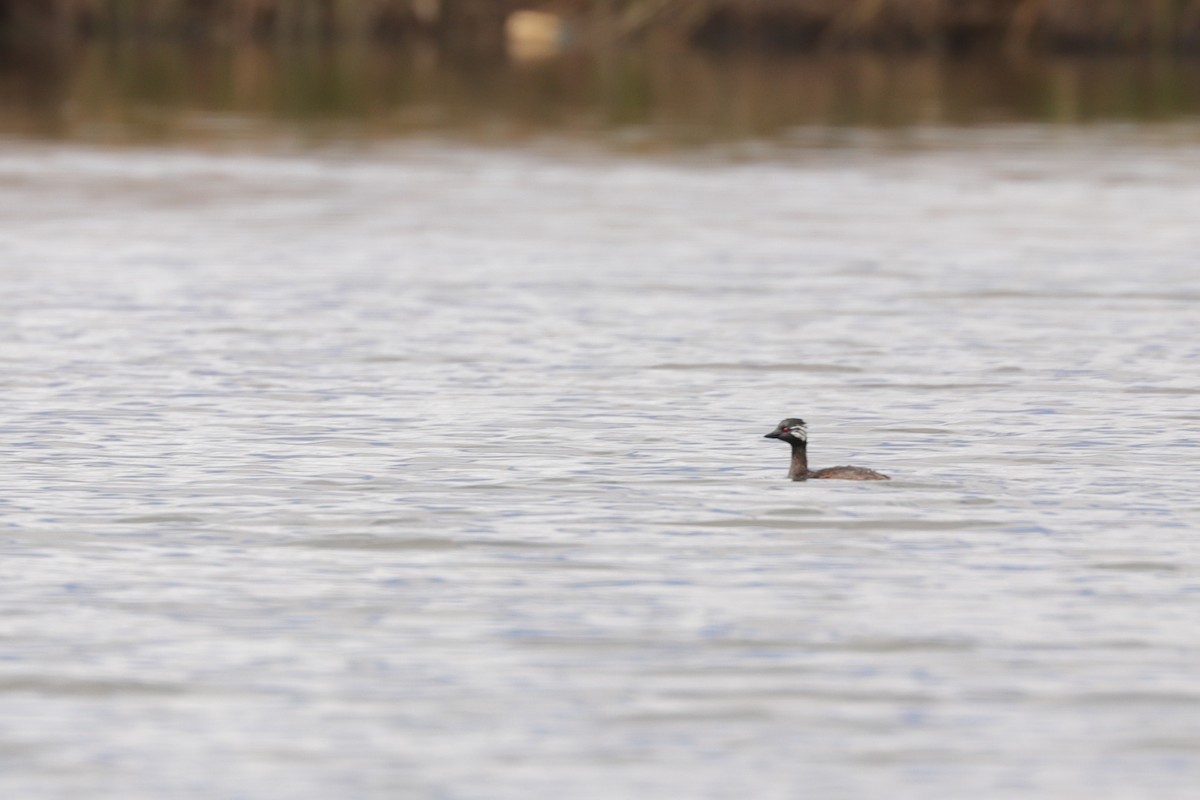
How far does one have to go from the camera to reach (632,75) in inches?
1740

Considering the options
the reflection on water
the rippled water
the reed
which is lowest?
the rippled water

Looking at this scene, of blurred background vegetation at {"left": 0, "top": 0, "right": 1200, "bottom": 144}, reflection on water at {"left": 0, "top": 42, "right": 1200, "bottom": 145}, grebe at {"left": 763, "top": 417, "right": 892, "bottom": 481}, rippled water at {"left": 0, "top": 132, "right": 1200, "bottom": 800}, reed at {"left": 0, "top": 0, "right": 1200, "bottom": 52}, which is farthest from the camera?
reed at {"left": 0, "top": 0, "right": 1200, "bottom": 52}

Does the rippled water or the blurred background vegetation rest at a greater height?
the blurred background vegetation

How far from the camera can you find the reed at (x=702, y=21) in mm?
47156

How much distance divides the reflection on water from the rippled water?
1296 centimetres

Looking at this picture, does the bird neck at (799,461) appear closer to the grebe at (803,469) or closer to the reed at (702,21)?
the grebe at (803,469)

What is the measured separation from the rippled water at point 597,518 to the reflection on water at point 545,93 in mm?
12956

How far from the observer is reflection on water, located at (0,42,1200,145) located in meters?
33.3

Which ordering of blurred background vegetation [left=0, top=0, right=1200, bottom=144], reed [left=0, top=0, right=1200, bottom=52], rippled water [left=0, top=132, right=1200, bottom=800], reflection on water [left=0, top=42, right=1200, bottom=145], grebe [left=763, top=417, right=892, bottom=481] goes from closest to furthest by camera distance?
rippled water [left=0, top=132, right=1200, bottom=800] → grebe [left=763, top=417, right=892, bottom=481] → reflection on water [left=0, top=42, right=1200, bottom=145] → blurred background vegetation [left=0, top=0, right=1200, bottom=144] → reed [left=0, top=0, right=1200, bottom=52]

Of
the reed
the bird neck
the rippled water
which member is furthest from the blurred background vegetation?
the bird neck

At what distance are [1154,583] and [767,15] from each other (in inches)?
1713

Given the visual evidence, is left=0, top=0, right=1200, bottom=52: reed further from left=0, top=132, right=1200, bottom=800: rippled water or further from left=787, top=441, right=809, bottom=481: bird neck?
left=787, top=441, right=809, bottom=481: bird neck

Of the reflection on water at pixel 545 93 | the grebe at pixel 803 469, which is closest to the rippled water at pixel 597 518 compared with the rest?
the grebe at pixel 803 469

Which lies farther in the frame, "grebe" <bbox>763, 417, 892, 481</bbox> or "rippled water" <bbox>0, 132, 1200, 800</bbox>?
"grebe" <bbox>763, 417, 892, 481</bbox>
